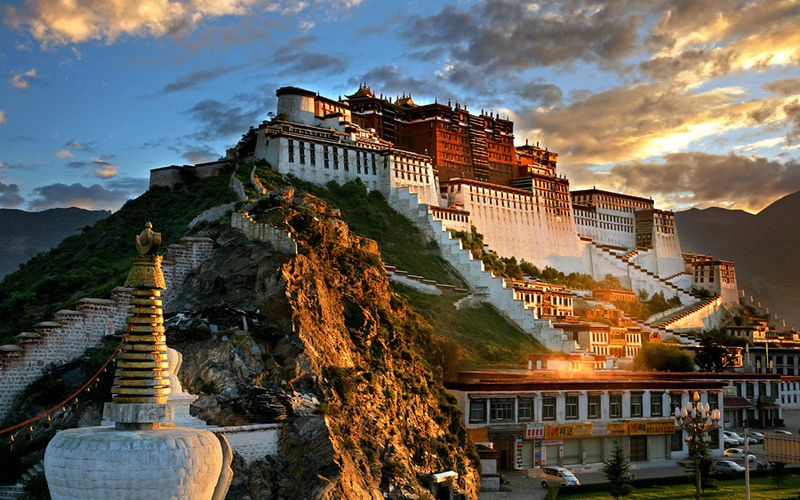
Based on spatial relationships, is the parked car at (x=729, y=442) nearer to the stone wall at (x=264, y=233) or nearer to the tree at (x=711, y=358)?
the tree at (x=711, y=358)

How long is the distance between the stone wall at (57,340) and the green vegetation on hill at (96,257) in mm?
3571

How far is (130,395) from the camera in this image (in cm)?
1093

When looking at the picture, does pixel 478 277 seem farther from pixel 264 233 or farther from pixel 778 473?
pixel 264 233

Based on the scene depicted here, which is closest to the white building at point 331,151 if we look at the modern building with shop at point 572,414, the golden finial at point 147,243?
the modern building with shop at point 572,414

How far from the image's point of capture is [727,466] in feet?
159

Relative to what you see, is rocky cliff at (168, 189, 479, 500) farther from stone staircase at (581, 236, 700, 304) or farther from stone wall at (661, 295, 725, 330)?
stone staircase at (581, 236, 700, 304)

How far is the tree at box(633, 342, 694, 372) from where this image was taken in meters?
76.3

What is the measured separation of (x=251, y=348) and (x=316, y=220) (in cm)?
1268

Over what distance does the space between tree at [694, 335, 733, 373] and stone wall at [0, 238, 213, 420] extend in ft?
187

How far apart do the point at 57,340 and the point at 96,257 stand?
26.5 metres

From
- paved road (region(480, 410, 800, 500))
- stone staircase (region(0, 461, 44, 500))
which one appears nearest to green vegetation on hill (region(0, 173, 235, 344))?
stone staircase (region(0, 461, 44, 500))

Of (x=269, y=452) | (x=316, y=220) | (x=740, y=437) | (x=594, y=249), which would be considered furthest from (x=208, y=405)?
(x=594, y=249)

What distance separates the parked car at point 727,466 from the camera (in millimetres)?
47844

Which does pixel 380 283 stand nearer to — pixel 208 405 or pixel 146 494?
pixel 208 405
